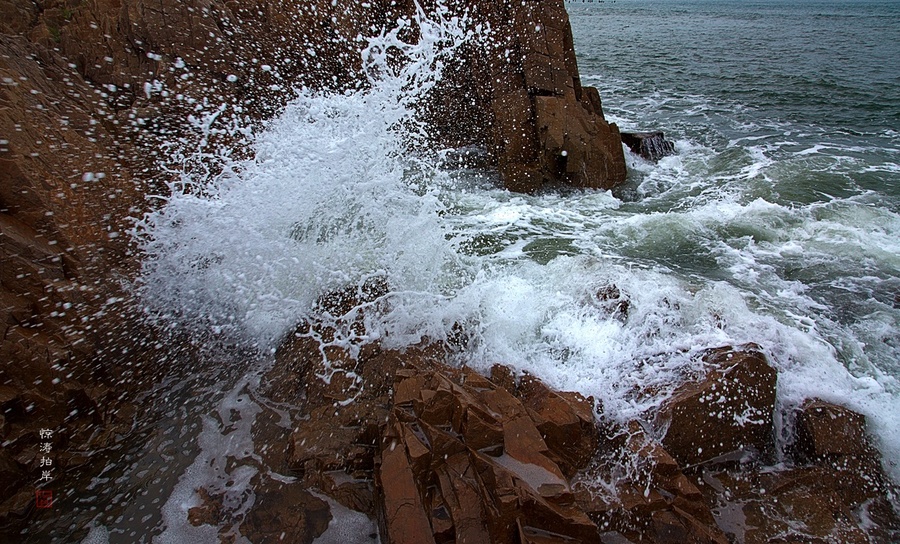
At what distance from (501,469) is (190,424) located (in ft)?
10.2

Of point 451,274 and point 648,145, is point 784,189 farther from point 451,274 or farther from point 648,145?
point 451,274

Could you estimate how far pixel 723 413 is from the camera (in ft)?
13.0

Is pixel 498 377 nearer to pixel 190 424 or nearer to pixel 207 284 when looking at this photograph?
pixel 190 424

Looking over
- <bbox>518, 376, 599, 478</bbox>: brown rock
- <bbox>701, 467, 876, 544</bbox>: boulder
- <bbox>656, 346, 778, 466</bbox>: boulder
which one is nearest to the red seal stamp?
<bbox>518, 376, 599, 478</bbox>: brown rock

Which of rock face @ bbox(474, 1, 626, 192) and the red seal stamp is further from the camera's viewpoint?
rock face @ bbox(474, 1, 626, 192)

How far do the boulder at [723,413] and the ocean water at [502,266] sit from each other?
0.24 m

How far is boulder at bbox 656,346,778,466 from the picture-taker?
Answer: 3.88m

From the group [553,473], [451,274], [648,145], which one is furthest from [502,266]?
[648,145]

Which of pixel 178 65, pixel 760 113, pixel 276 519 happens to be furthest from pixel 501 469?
pixel 760 113

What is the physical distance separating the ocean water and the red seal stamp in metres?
0.29

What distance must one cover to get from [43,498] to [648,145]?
11.8 metres

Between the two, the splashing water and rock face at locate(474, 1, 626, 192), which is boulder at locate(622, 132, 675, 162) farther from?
the splashing water

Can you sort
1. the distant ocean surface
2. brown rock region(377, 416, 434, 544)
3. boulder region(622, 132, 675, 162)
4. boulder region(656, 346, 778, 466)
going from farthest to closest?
boulder region(622, 132, 675, 162) < the distant ocean surface < boulder region(656, 346, 778, 466) < brown rock region(377, 416, 434, 544)

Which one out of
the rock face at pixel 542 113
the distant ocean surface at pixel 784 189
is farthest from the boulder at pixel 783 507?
the rock face at pixel 542 113
